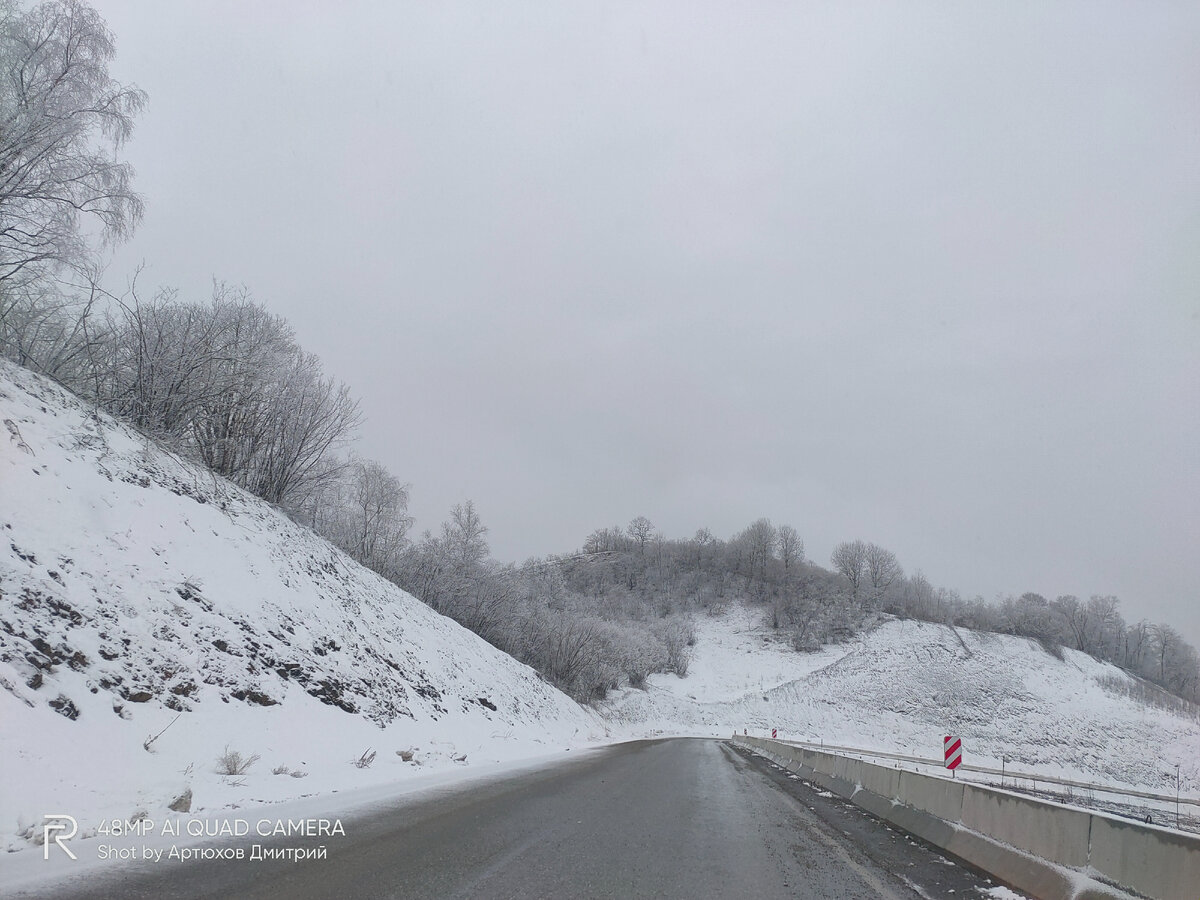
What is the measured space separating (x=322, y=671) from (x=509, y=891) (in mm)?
11747

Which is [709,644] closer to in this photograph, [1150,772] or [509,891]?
[1150,772]

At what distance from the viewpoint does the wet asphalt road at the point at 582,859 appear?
15.0 feet

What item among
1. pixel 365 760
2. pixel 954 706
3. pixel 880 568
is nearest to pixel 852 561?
pixel 880 568

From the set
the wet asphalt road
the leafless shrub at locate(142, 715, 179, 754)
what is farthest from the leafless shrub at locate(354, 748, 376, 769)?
the leafless shrub at locate(142, 715, 179, 754)

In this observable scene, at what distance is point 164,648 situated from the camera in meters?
10.3

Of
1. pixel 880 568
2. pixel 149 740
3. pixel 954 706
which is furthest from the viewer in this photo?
pixel 880 568

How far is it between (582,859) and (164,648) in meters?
8.00

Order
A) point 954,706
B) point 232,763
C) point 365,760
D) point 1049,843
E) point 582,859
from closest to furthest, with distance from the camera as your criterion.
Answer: point 1049,843 < point 582,859 < point 232,763 < point 365,760 < point 954,706

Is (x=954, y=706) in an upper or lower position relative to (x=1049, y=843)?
lower

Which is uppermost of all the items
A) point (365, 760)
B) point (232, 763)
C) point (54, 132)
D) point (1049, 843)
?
point (54, 132)

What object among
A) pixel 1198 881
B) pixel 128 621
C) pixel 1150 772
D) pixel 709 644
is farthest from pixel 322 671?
pixel 709 644

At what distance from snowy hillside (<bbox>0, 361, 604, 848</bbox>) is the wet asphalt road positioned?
6.68 ft

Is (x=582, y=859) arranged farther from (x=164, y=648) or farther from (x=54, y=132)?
(x=54, y=132)

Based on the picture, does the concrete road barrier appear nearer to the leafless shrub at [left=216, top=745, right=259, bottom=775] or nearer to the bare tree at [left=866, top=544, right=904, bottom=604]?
the leafless shrub at [left=216, top=745, right=259, bottom=775]
